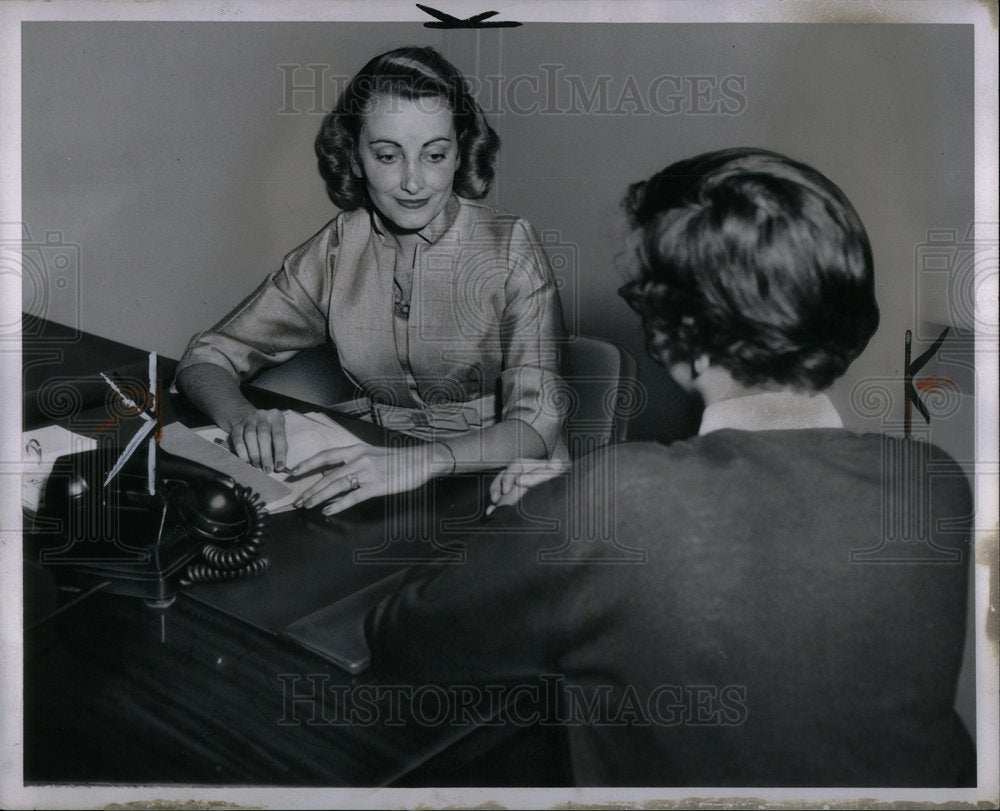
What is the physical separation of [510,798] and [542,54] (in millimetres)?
1335

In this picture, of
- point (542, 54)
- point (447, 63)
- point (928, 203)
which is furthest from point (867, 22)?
point (447, 63)

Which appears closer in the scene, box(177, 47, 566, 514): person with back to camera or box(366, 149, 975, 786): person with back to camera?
box(366, 149, 975, 786): person with back to camera

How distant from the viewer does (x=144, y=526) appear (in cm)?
164

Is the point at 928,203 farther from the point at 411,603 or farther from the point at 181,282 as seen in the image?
the point at 181,282

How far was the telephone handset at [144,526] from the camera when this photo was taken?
1.60 metres

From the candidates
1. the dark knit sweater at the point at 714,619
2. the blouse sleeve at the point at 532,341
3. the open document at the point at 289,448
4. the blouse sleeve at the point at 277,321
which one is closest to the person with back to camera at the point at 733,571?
the dark knit sweater at the point at 714,619

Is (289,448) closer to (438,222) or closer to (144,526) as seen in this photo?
(144,526)

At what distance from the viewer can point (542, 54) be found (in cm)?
171

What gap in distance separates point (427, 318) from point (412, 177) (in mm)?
252

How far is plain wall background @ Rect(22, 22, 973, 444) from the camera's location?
1.69 metres

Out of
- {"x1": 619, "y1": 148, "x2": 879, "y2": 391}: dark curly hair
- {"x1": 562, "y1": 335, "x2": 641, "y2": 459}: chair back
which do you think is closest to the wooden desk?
{"x1": 562, "y1": 335, "x2": 641, "y2": 459}: chair back

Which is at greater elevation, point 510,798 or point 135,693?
point 135,693

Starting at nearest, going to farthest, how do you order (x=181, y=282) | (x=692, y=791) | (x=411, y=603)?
(x=411, y=603), (x=692, y=791), (x=181, y=282)

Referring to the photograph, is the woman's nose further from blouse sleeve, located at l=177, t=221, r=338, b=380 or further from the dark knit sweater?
the dark knit sweater
